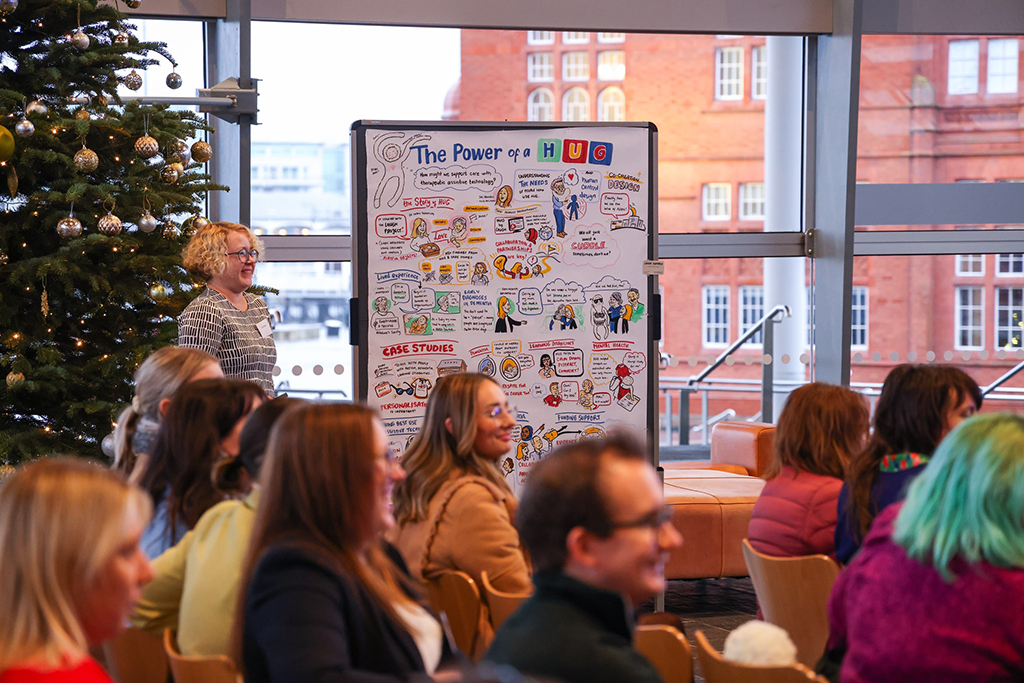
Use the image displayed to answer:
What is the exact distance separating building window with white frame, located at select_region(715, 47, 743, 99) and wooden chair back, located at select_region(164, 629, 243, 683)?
590 cm

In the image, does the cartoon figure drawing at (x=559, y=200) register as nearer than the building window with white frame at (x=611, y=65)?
Yes

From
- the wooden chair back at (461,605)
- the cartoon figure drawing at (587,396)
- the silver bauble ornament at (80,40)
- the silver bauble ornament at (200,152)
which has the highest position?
the silver bauble ornament at (80,40)

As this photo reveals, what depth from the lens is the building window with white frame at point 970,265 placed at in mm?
7027

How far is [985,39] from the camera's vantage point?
6.89 meters

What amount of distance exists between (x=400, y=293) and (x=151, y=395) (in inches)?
71.9

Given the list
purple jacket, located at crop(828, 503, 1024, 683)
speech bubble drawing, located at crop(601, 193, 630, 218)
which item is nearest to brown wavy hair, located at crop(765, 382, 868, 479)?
purple jacket, located at crop(828, 503, 1024, 683)

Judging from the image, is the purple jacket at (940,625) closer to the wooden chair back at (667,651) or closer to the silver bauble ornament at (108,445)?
the wooden chair back at (667,651)

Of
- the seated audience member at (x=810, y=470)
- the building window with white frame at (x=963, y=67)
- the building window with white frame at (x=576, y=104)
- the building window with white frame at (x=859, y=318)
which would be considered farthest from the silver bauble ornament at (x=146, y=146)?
the building window with white frame at (x=963, y=67)

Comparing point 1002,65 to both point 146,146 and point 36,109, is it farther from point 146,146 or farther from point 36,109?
point 36,109

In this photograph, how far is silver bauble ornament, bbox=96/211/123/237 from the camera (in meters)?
3.79

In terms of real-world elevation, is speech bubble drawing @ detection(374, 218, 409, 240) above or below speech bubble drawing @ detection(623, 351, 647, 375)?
above

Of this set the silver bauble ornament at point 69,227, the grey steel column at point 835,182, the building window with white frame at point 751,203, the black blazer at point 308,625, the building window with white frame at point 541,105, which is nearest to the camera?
the black blazer at point 308,625

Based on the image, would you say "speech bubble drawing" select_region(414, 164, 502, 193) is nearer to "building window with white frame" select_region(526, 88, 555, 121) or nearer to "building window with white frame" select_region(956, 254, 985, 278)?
"building window with white frame" select_region(526, 88, 555, 121)

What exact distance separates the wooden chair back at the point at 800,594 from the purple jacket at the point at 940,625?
2.49 feet
